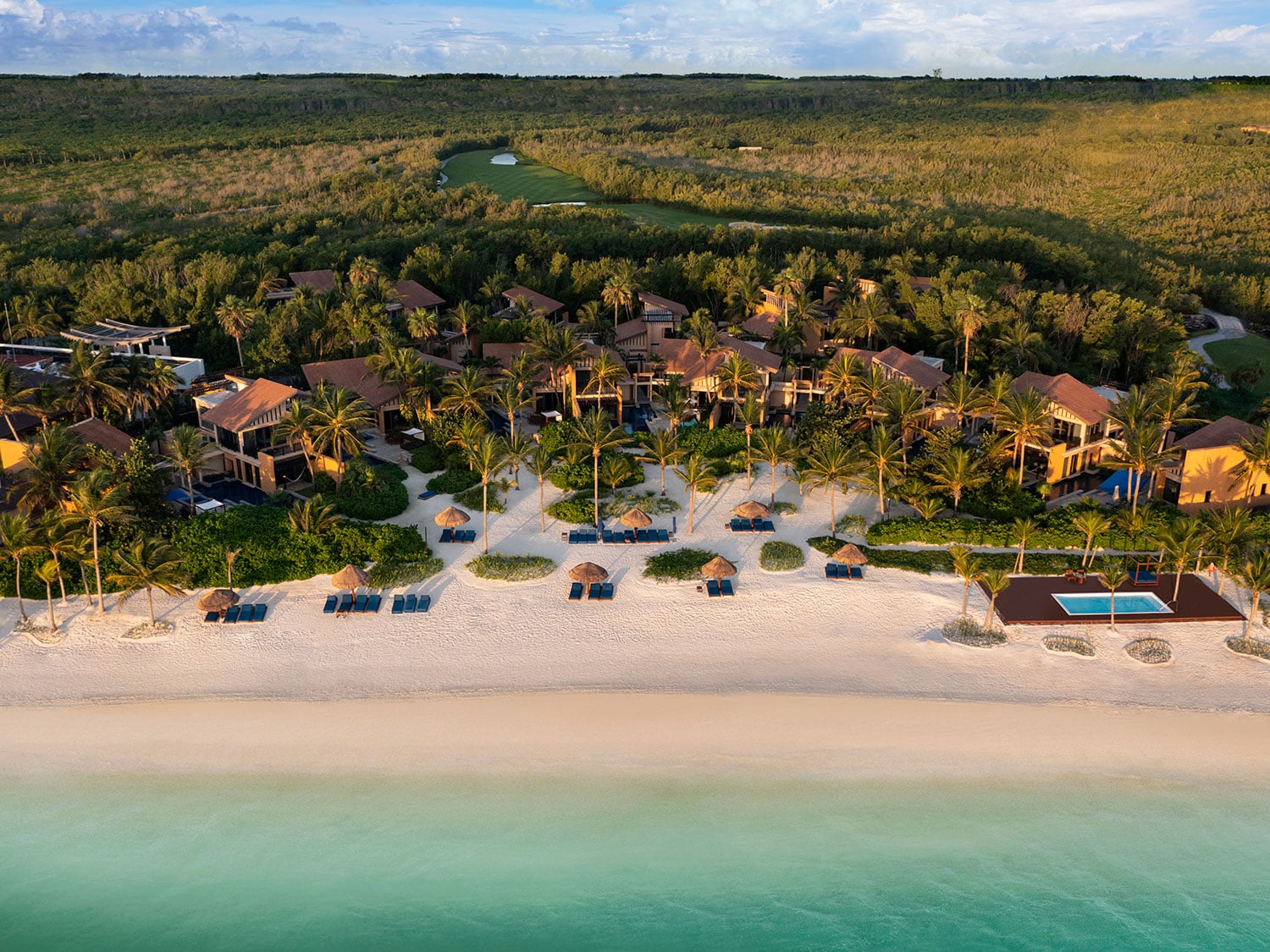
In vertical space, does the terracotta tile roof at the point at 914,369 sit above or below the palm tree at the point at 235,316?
below

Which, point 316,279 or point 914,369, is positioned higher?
point 316,279

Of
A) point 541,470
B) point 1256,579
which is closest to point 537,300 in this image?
point 541,470

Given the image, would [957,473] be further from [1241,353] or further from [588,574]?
[1241,353]

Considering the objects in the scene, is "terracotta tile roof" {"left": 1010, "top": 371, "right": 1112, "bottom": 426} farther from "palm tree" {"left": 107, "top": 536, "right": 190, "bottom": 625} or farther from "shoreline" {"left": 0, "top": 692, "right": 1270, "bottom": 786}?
"palm tree" {"left": 107, "top": 536, "right": 190, "bottom": 625}

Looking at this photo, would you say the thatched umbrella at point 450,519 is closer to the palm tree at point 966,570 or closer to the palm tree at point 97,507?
the palm tree at point 97,507

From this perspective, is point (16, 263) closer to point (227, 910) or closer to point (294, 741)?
point (294, 741)

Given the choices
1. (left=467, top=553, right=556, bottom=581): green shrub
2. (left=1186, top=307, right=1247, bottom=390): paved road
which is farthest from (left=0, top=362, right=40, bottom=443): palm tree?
(left=1186, top=307, right=1247, bottom=390): paved road

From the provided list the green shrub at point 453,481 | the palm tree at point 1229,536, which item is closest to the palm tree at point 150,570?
the green shrub at point 453,481
